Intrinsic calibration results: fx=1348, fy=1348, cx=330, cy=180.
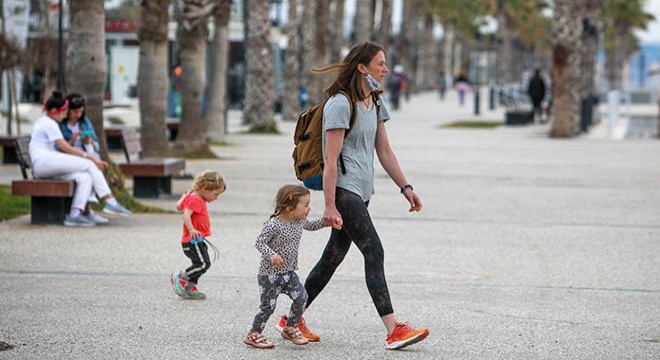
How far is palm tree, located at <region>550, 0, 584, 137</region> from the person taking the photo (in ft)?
101

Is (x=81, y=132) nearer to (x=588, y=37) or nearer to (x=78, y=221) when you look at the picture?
(x=78, y=221)

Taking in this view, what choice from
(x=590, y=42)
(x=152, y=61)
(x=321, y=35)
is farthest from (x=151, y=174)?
(x=590, y=42)

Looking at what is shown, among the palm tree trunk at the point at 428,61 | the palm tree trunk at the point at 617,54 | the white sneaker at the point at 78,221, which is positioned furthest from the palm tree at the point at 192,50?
the palm tree trunk at the point at 428,61

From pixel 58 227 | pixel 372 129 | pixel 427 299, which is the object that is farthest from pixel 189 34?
pixel 372 129

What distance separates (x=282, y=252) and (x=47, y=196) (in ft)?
18.2

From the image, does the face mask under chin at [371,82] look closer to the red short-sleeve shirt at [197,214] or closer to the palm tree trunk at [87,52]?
the red short-sleeve shirt at [197,214]

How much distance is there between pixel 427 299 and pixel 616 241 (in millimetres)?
3933

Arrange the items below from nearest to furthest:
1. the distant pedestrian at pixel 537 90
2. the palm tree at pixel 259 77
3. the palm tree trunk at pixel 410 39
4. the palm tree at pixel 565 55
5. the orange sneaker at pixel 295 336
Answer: the orange sneaker at pixel 295 336 → the palm tree at pixel 259 77 → the palm tree at pixel 565 55 → the distant pedestrian at pixel 537 90 → the palm tree trunk at pixel 410 39

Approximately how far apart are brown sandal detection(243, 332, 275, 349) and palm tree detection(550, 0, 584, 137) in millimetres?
24568

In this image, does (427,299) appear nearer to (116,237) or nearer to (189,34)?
(116,237)

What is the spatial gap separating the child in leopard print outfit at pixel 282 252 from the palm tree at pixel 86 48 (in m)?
7.23

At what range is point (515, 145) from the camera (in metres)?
28.8

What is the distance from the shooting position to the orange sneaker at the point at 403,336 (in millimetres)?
6895

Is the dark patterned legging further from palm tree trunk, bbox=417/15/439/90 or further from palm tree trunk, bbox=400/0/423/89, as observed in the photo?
palm tree trunk, bbox=417/15/439/90
